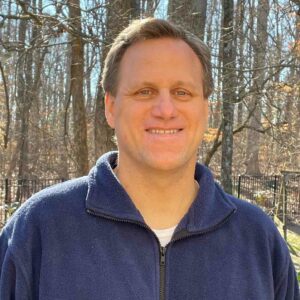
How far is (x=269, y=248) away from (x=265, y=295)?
6.3 inches

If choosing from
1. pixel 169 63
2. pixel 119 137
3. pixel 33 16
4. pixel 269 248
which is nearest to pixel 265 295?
pixel 269 248

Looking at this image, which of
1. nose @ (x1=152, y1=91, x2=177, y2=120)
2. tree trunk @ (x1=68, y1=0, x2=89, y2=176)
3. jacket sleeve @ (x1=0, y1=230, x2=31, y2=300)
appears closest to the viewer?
jacket sleeve @ (x1=0, y1=230, x2=31, y2=300)

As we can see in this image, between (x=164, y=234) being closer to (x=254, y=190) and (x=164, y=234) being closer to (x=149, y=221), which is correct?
(x=149, y=221)

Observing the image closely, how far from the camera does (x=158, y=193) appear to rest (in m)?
1.69

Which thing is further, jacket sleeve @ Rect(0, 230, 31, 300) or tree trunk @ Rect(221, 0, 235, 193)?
tree trunk @ Rect(221, 0, 235, 193)

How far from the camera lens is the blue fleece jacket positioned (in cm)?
150

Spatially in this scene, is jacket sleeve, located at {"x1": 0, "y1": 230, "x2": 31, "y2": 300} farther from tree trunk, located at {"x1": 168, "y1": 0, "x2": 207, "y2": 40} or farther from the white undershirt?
tree trunk, located at {"x1": 168, "y1": 0, "x2": 207, "y2": 40}

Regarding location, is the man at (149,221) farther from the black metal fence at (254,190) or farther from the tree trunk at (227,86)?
the black metal fence at (254,190)

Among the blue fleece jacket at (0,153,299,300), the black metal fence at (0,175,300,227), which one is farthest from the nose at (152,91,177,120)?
the black metal fence at (0,175,300,227)

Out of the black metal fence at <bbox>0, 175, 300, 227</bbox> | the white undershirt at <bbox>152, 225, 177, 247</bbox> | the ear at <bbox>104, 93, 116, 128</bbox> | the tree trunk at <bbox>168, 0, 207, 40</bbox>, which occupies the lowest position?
the black metal fence at <bbox>0, 175, 300, 227</bbox>

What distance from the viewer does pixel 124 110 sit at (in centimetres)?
163

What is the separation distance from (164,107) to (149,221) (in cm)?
40

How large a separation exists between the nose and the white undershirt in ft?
1.26

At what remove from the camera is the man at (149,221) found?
4.96ft
